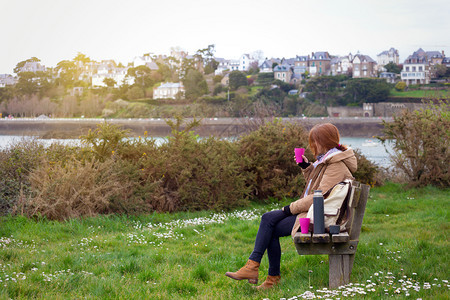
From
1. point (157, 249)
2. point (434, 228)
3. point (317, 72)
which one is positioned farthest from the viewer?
point (317, 72)

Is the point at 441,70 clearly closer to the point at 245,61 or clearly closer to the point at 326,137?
the point at 245,61

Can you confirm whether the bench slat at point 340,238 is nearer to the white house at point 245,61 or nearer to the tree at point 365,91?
the tree at point 365,91

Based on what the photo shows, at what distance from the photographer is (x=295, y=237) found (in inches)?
151

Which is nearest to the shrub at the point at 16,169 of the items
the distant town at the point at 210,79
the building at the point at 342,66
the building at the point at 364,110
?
the distant town at the point at 210,79

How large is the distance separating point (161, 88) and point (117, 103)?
1125cm

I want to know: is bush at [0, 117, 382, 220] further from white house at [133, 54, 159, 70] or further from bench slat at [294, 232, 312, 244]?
white house at [133, 54, 159, 70]

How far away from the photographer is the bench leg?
398cm

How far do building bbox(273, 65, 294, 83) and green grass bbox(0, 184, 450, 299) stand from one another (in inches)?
4434

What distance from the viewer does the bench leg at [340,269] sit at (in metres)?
3.98

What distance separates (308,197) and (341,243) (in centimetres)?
46

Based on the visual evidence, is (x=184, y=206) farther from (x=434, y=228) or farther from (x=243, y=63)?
(x=243, y=63)

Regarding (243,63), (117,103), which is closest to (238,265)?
(117,103)

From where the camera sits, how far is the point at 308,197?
4078mm

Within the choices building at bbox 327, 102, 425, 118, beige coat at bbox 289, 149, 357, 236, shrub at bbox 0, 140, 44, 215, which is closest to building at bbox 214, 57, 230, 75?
building at bbox 327, 102, 425, 118
